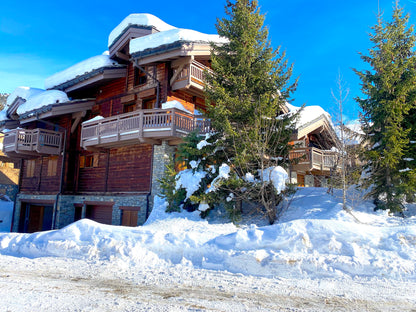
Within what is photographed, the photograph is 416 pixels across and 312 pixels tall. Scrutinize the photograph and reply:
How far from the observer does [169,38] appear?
1578 centimetres

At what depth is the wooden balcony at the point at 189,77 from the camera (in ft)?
51.2

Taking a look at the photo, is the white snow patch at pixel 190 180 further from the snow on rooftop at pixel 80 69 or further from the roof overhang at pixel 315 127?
the snow on rooftop at pixel 80 69

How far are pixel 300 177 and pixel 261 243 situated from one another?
1886cm

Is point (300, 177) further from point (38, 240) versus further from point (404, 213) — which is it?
point (38, 240)

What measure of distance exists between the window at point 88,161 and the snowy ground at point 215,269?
10.6 m

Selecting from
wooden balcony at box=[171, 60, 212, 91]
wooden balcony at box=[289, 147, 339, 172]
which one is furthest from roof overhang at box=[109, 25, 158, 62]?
wooden balcony at box=[289, 147, 339, 172]

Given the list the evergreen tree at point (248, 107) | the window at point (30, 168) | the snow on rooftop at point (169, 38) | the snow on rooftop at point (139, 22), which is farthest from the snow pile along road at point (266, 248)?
the window at point (30, 168)

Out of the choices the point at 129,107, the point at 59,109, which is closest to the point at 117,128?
the point at 129,107

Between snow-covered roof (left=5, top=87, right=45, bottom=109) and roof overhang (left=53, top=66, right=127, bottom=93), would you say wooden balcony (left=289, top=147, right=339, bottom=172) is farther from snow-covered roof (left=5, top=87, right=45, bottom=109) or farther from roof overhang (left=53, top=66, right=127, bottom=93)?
snow-covered roof (left=5, top=87, right=45, bottom=109)

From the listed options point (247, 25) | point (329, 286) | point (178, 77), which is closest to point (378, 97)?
point (247, 25)

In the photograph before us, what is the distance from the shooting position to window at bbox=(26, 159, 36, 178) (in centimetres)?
2435

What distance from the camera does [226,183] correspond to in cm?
1092

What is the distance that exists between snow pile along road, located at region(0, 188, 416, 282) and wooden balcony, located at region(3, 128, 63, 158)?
11255 millimetres

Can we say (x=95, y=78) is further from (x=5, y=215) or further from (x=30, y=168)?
(x=5, y=215)
